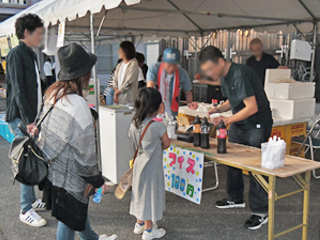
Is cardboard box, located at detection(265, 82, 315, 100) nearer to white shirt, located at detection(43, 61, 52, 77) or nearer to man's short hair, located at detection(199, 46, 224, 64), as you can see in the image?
man's short hair, located at detection(199, 46, 224, 64)

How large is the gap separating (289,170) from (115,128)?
224 cm

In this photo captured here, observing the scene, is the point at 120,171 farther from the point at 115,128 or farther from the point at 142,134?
the point at 142,134

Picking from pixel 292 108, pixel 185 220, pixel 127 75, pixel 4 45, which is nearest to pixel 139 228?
pixel 185 220

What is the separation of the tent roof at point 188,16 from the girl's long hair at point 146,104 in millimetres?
2105

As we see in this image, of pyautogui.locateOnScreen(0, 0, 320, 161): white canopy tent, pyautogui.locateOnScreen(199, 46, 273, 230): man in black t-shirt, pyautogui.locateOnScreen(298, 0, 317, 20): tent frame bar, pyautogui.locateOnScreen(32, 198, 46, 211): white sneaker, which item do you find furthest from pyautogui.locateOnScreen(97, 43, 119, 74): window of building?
pyautogui.locateOnScreen(199, 46, 273, 230): man in black t-shirt

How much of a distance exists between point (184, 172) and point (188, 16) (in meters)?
5.35

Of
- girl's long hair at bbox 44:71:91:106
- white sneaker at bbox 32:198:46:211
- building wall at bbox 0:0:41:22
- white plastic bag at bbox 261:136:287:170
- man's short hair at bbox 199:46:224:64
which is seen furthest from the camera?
building wall at bbox 0:0:41:22

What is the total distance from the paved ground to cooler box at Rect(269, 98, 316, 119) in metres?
1.13

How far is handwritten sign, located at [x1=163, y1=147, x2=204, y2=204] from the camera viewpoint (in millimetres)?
2979

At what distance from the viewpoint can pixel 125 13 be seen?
666 centimetres

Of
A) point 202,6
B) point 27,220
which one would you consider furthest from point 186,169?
point 202,6

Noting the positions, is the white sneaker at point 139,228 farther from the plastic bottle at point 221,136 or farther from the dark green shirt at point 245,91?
the dark green shirt at point 245,91

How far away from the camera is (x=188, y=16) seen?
754cm

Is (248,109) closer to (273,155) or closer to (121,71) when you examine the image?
(273,155)
